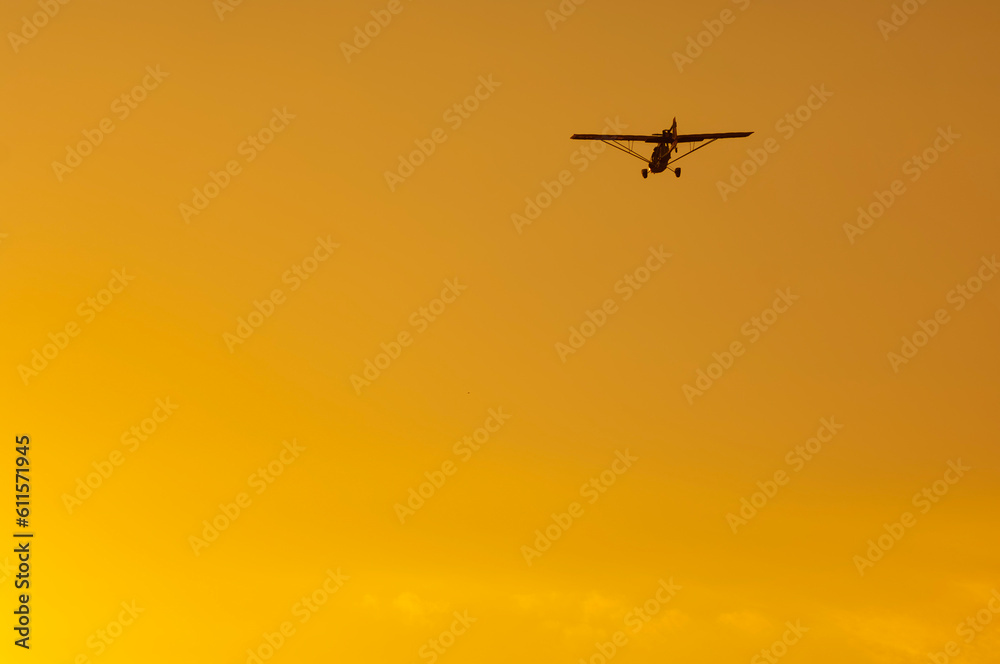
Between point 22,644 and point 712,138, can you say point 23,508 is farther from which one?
point 712,138

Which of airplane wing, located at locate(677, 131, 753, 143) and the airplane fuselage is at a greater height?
airplane wing, located at locate(677, 131, 753, 143)

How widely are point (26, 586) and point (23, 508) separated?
5.35m

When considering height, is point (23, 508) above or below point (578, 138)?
below

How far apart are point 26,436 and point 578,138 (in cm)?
4596

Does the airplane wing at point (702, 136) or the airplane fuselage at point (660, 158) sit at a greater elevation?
the airplane wing at point (702, 136)

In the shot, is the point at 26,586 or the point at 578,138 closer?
the point at 26,586

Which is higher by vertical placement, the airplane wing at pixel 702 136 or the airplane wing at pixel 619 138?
the airplane wing at pixel 702 136

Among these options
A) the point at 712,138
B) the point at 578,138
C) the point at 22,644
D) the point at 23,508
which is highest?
the point at 712,138

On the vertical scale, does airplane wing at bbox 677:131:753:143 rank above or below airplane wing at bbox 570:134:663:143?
above

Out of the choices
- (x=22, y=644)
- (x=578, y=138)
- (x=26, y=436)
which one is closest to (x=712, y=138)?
(x=578, y=138)

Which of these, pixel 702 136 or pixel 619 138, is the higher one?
pixel 702 136

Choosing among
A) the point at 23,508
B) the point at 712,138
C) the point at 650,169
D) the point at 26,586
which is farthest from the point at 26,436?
the point at 712,138

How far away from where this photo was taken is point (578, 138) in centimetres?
6562

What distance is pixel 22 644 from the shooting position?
2395 inches
